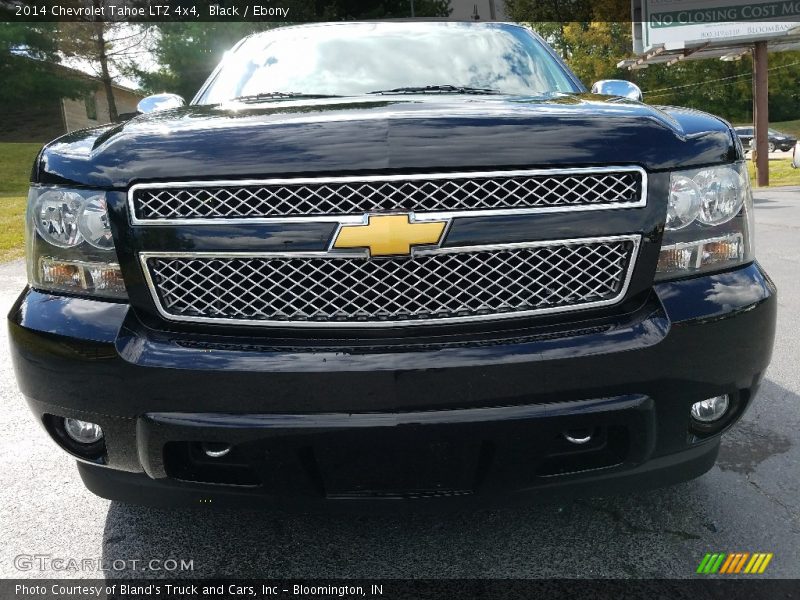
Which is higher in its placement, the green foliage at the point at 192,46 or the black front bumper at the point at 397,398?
the green foliage at the point at 192,46

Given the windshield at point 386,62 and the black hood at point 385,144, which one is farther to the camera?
the windshield at point 386,62

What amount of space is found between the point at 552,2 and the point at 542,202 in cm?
5401

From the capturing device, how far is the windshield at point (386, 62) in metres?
2.91

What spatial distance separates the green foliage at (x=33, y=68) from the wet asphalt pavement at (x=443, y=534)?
29118 millimetres

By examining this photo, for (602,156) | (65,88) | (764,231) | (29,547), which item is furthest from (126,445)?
(65,88)

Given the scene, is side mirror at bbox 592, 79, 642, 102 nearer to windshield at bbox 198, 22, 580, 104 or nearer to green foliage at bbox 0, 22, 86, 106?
windshield at bbox 198, 22, 580, 104

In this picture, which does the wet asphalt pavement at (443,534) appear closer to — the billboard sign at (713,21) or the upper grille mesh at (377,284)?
the upper grille mesh at (377,284)

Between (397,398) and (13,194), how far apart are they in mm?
21642

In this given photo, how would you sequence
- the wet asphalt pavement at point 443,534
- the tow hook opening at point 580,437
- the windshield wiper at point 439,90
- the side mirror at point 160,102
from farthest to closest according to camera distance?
the side mirror at point 160,102 < the windshield wiper at point 439,90 < the wet asphalt pavement at point 443,534 < the tow hook opening at point 580,437

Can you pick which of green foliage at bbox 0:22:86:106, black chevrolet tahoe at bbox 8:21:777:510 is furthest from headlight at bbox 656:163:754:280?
green foliage at bbox 0:22:86:106

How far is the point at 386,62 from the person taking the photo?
10.2 ft

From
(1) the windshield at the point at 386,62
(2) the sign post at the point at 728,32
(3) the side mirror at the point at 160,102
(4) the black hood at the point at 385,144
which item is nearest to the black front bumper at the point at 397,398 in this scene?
(4) the black hood at the point at 385,144

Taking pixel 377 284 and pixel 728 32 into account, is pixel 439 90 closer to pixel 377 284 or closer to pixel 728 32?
pixel 377 284

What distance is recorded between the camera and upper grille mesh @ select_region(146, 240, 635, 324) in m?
1.72
